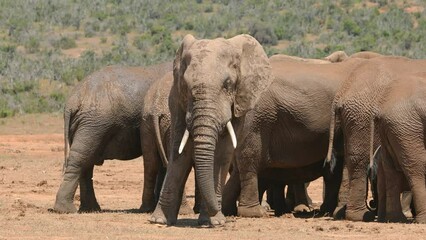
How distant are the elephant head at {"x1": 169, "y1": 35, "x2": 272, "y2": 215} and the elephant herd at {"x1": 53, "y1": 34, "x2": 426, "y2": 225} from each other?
0.5 inches

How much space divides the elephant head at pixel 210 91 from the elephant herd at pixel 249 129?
1cm

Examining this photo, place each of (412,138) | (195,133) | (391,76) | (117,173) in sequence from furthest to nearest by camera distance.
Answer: (117,173) → (391,76) → (412,138) → (195,133)

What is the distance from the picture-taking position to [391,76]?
46.1ft

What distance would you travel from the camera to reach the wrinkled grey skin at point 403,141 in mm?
12875

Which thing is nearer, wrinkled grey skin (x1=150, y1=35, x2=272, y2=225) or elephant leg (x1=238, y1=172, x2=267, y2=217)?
wrinkled grey skin (x1=150, y1=35, x2=272, y2=225)

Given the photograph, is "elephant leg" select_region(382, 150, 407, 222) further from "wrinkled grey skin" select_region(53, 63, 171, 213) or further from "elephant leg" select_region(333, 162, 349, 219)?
"wrinkled grey skin" select_region(53, 63, 171, 213)

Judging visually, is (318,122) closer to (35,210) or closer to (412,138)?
(412,138)

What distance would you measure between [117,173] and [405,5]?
38094mm

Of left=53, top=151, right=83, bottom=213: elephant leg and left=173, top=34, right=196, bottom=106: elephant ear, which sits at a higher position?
left=173, top=34, right=196, bottom=106: elephant ear

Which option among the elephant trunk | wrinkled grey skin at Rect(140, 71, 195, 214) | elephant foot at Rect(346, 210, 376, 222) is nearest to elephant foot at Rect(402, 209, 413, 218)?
elephant foot at Rect(346, 210, 376, 222)

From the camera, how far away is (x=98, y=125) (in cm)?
1505

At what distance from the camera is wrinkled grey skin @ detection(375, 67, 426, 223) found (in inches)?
507

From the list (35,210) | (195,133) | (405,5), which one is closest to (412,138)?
(195,133)

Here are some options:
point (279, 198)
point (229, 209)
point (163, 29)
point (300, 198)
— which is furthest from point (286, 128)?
point (163, 29)
